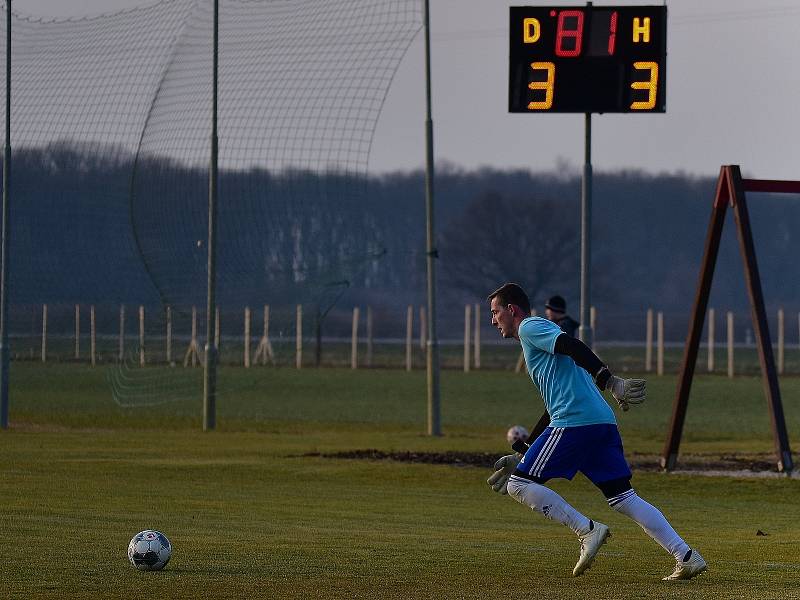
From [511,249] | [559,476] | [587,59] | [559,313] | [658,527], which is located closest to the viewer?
[658,527]

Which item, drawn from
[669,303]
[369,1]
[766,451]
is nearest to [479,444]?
[766,451]

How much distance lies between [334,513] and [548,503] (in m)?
5.40

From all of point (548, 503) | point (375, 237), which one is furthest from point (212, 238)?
point (548, 503)

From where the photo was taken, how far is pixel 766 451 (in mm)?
25172

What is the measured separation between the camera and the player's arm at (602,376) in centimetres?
1001

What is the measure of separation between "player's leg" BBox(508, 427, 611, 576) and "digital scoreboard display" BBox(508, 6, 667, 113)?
10697 millimetres

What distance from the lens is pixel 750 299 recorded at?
20.6 m

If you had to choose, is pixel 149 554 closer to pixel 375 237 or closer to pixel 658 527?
pixel 658 527

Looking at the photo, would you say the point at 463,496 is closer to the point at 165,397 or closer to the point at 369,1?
the point at 369,1

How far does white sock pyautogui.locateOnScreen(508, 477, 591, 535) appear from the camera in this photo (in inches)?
412

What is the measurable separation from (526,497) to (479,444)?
50.0ft

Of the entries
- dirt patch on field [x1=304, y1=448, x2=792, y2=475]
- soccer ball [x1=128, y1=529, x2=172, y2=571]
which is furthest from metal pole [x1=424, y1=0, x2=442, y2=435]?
soccer ball [x1=128, y1=529, x2=172, y2=571]

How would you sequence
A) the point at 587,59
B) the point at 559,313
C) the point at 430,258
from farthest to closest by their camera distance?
the point at 430,258, the point at 587,59, the point at 559,313

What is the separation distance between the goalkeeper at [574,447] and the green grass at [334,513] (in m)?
0.31
